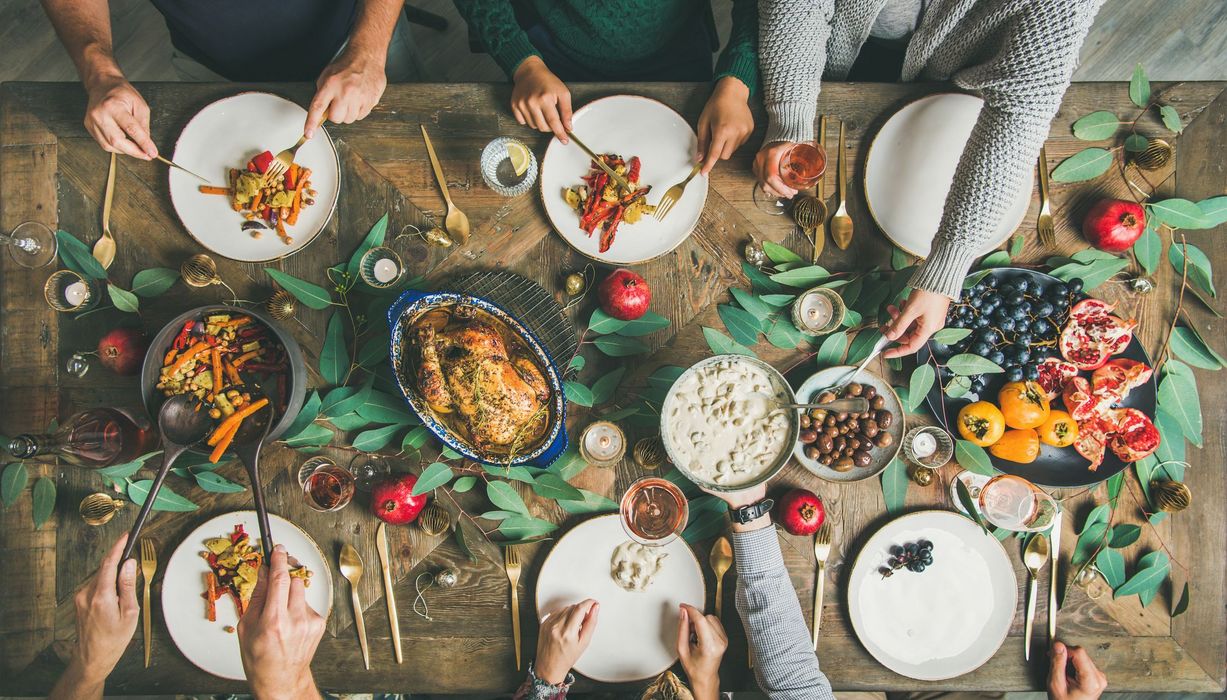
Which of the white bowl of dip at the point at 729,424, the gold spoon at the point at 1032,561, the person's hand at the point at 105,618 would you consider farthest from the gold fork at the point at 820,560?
the person's hand at the point at 105,618

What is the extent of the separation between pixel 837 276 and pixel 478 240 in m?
0.85

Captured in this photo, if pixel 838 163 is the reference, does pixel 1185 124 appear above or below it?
below

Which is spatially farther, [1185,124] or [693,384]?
[1185,124]

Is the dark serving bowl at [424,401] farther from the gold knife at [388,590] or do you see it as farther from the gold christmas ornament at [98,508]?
the gold christmas ornament at [98,508]

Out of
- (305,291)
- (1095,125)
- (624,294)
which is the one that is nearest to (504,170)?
(624,294)

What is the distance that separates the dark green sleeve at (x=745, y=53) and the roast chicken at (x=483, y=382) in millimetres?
811

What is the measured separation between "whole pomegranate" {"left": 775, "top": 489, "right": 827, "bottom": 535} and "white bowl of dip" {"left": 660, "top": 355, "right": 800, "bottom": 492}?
144mm

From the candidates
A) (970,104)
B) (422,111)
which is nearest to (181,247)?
(422,111)

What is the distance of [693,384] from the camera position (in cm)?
136

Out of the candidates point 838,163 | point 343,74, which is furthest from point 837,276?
point 343,74

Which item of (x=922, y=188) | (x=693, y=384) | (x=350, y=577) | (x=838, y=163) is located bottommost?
(x=350, y=577)

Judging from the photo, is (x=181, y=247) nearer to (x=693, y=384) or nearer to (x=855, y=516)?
(x=693, y=384)

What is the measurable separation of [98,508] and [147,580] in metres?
0.20

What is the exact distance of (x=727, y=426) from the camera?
135cm
